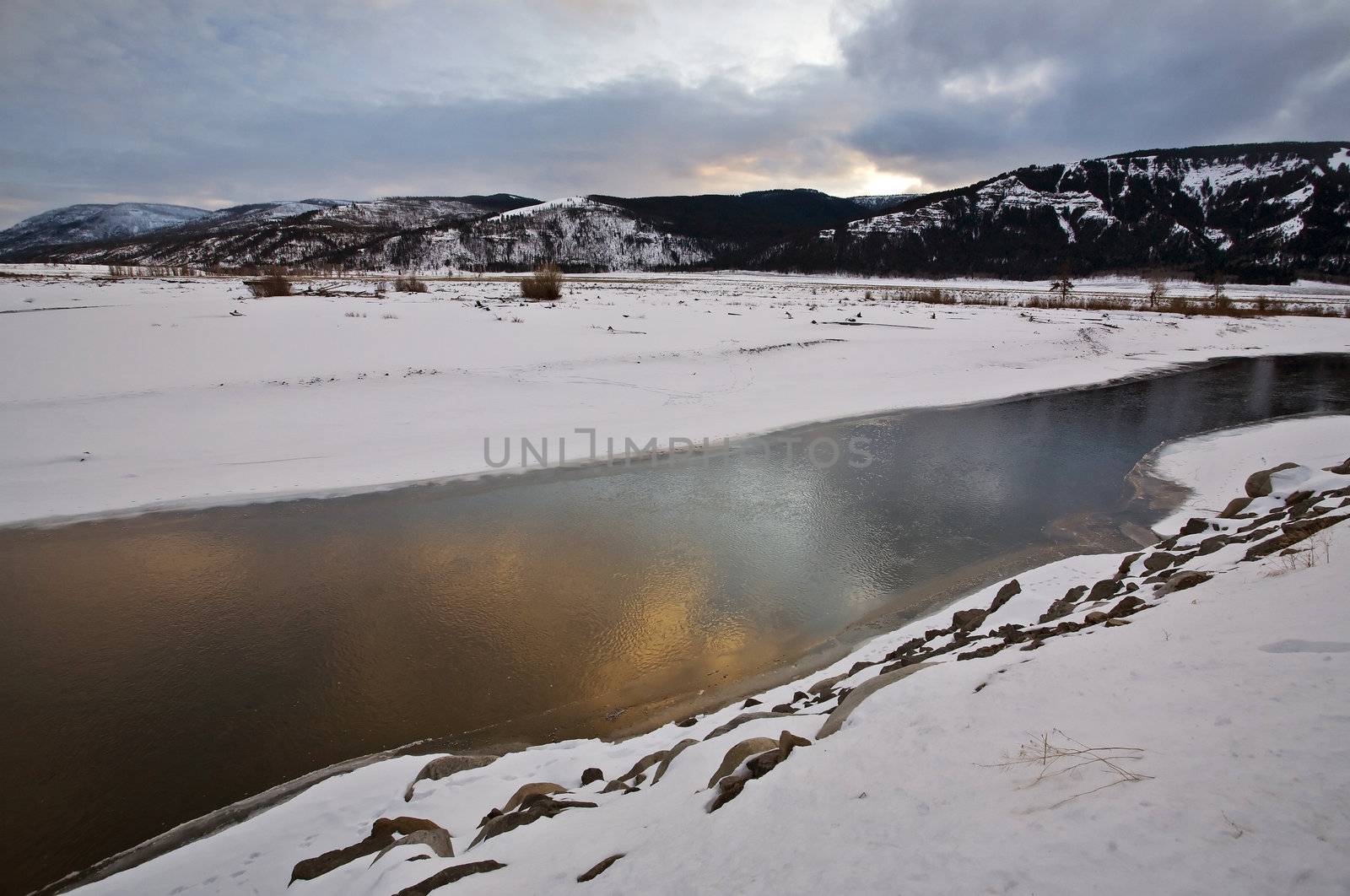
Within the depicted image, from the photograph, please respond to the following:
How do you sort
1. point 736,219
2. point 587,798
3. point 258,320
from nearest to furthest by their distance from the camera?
point 587,798
point 258,320
point 736,219

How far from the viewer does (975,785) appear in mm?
2566

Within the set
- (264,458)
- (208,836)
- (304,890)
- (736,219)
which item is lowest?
(208,836)

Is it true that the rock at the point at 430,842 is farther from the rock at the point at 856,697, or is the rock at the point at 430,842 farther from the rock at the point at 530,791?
the rock at the point at 856,697

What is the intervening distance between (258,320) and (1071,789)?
2232 cm

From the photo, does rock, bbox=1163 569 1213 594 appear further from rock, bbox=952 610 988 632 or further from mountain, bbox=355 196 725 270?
mountain, bbox=355 196 725 270

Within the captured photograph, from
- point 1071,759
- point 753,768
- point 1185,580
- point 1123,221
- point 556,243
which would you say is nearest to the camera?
point 1071,759

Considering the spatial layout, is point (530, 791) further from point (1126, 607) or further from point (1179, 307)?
point (1179, 307)

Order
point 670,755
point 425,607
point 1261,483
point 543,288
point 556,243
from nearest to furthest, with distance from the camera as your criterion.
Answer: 1. point 670,755
2. point 425,607
3. point 1261,483
4. point 543,288
5. point 556,243

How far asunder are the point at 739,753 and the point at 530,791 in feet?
4.62

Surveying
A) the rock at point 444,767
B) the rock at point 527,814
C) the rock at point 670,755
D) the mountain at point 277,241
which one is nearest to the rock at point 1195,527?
the rock at point 670,755

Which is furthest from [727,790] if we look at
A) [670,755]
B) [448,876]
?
[448,876]

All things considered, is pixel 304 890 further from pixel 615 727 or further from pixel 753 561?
pixel 753 561

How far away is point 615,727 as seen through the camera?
4883mm

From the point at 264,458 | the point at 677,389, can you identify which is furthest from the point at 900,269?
the point at 264,458
